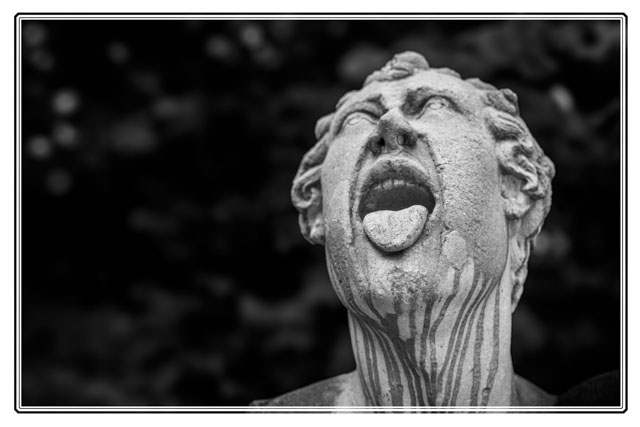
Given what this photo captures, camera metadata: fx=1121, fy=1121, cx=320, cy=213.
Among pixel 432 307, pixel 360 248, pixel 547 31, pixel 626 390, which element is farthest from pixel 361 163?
pixel 547 31

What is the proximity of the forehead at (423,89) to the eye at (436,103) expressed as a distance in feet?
0.04

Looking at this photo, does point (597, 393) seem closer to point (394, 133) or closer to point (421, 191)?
point (421, 191)

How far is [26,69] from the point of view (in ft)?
16.2

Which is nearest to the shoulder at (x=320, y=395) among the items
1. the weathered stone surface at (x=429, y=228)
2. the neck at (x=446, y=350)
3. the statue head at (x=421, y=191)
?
the weathered stone surface at (x=429, y=228)

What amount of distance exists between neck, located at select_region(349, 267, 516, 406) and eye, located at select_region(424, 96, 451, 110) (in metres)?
0.44

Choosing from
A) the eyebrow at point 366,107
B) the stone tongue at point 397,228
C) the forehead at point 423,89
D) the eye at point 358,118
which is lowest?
the stone tongue at point 397,228

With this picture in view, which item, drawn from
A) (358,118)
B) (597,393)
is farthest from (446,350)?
(358,118)

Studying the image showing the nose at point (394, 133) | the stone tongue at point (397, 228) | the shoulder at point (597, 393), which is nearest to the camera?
the stone tongue at point (397, 228)

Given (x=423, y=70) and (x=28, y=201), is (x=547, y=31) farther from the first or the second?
(x=28, y=201)

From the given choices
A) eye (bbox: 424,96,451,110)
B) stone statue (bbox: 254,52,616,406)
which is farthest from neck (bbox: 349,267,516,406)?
eye (bbox: 424,96,451,110)

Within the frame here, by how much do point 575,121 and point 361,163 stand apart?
1.99 m

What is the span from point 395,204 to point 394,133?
175 millimetres

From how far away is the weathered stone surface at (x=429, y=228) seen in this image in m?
2.64

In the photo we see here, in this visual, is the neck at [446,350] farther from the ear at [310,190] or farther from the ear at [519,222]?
the ear at [310,190]
